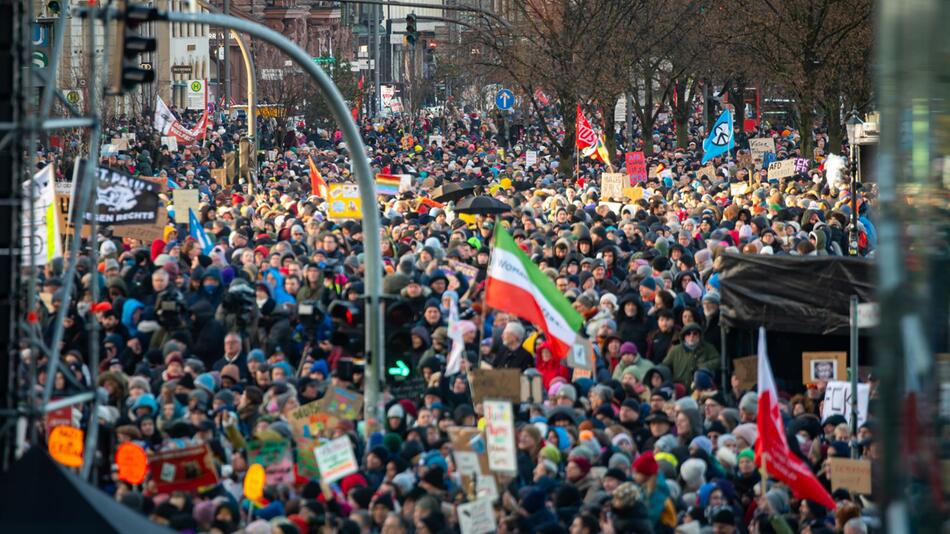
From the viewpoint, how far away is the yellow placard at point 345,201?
21.1 metres

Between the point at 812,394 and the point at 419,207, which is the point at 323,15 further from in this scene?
the point at 812,394

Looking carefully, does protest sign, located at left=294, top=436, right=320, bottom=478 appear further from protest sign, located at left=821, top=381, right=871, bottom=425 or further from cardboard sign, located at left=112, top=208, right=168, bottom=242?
cardboard sign, located at left=112, top=208, right=168, bottom=242

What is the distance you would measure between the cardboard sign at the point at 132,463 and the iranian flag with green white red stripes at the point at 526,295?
322cm

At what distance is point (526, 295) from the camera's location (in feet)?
40.5

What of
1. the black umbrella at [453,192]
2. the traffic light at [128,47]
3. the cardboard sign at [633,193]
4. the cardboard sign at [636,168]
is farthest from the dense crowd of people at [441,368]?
the cardboard sign at [636,168]

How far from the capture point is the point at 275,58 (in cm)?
7825

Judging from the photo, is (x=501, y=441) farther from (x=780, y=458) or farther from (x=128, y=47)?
(x=128, y=47)

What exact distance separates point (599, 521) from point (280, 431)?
218 centimetres

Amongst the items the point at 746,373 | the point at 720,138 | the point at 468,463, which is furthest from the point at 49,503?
the point at 720,138

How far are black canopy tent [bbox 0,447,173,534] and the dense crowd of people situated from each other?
122 cm

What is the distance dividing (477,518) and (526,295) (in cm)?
351

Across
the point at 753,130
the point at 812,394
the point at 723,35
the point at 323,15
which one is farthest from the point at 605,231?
the point at 323,15

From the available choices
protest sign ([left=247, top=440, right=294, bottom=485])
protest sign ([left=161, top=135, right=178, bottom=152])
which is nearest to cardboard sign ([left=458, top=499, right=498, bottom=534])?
protest sign ([left=247, top=440, right=294, bottom=485])

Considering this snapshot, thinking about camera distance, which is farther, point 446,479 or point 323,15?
point 323,15
